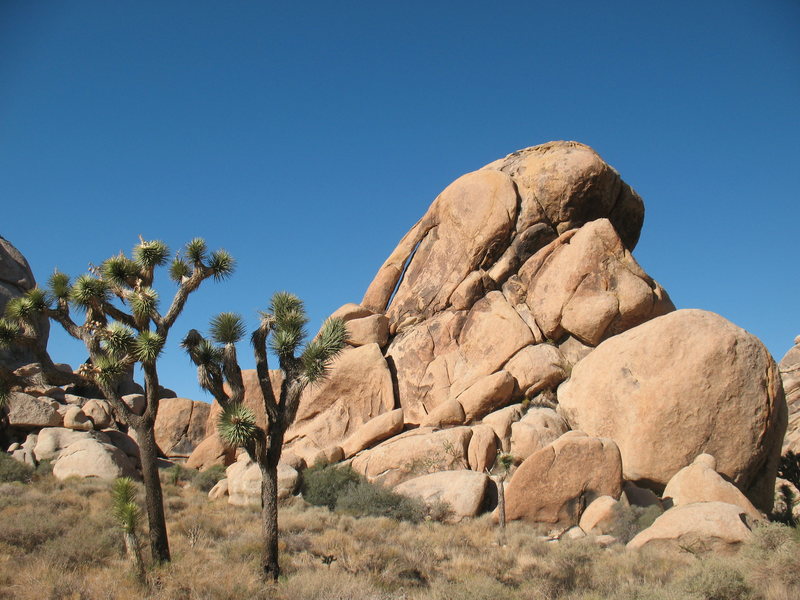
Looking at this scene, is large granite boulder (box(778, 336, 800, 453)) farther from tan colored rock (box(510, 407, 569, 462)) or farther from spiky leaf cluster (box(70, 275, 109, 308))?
spiky leaf cluster (box(70, 275, 109, 308))

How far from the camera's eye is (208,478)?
24.1 metres

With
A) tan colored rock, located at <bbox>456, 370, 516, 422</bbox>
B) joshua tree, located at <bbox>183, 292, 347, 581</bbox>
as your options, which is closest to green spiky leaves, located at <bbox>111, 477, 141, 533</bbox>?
joshua tree, located at <bbox>183, 292, 347, 581</bbox>

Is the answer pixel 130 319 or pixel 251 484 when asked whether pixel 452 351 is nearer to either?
pixel 251 484

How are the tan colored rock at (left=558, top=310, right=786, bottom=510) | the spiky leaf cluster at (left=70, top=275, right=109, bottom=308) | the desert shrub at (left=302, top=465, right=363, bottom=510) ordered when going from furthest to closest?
1. the desert shrub at (left=302, top=465, right=363, bottom=510)
2. the tan colored rock at (left=558, top=310, right=786, bottom=510)
3. the spiky leaf cluster at (left=70, top=275, right=109, bottom=308)

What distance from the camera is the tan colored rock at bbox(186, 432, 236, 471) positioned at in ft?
87.8

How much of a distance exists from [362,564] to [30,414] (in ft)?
65.7

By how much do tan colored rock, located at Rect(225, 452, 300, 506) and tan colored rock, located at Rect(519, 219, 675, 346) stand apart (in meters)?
11.6

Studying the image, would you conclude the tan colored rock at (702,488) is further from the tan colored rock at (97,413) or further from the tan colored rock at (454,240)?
the tan colored rock at (97,413)

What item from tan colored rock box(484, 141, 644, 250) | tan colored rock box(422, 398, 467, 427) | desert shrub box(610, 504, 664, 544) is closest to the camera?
desert shrub box(610, 504, 664, 544)


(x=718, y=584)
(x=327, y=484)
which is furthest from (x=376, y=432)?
(x=718, y=584)

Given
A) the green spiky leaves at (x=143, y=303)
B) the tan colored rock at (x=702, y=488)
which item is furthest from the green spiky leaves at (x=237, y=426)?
the tan colored rock at (x=702, y=488)

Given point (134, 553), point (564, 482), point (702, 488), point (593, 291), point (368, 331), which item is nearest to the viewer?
point (134, 553)

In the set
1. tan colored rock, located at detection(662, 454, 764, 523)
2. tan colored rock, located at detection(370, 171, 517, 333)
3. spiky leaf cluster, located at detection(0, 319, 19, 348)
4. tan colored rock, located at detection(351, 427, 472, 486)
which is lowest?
tan colored rock, located at detection(662, 454, 764, 523)

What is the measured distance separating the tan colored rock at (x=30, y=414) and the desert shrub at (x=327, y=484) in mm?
12224
